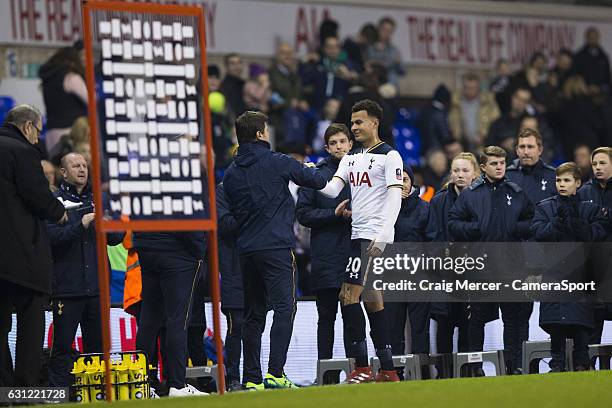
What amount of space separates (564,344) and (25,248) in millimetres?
5101

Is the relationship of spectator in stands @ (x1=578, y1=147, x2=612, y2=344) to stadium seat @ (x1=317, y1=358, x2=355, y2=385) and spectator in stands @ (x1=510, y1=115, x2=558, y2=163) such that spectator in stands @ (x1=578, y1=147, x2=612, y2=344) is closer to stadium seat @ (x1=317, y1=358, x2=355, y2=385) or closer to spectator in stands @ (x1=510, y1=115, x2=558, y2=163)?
stadium seat @ (x1=317, y1=358, x2=355, y2=385)

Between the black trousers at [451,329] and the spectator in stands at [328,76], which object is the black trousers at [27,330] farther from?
the spectator in stands at [328,76]

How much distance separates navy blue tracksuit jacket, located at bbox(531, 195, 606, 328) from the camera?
13547mm

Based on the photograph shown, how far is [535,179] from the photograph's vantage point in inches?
584

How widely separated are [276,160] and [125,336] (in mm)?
2905

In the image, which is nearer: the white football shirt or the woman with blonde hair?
the white football shirt

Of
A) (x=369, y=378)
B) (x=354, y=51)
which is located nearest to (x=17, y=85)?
(x=354, y=51)

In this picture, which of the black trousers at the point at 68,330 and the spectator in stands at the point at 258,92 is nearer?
the black trousers at the point at 68,330

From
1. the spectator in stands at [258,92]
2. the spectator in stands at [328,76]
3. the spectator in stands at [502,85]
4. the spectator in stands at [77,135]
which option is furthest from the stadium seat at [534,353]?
the spectator in stands at [502,85]

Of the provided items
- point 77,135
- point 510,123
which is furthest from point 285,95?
point 77,135

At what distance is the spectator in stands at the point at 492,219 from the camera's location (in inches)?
553

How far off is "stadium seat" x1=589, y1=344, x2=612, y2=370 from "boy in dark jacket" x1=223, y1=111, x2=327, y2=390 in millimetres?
3260

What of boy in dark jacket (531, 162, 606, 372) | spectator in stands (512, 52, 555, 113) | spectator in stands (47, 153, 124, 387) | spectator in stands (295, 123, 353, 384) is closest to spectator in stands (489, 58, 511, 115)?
spectator in stands (512, 52, 555, 113)

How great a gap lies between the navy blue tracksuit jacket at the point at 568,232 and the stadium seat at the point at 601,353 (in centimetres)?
40
